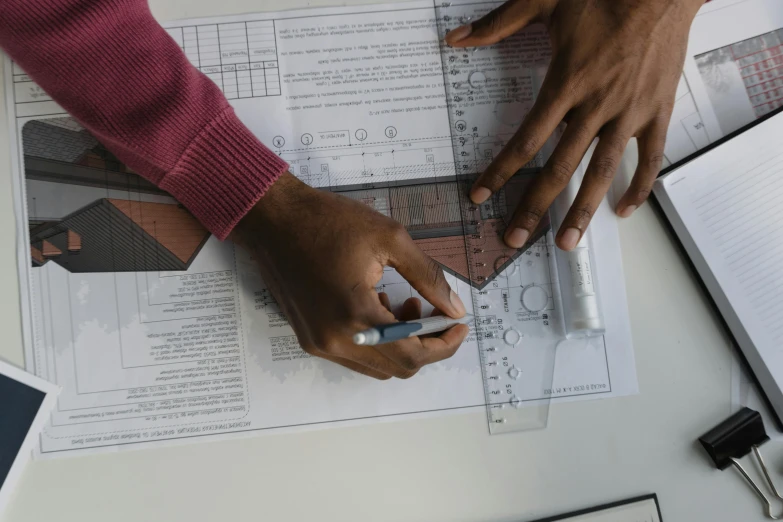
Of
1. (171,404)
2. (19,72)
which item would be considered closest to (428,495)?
(171,404)

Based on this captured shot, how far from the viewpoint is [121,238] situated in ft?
2.48

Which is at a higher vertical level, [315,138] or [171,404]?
[315,138]

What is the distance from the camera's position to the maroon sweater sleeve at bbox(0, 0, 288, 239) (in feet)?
2.12

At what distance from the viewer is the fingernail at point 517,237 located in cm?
76

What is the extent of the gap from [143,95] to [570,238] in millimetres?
569

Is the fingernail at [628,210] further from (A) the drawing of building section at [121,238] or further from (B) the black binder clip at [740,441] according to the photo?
(A) the drawing of building section at [121,238]

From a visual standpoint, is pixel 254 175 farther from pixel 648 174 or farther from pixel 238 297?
pixel 648 174

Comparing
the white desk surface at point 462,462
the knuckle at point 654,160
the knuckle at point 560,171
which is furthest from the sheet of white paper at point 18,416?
Result: the knuckle at point 654,160

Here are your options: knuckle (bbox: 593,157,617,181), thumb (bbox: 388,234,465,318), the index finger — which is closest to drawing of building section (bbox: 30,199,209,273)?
thumb (bbox: 388,234,465,318)

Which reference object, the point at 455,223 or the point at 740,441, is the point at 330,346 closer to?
the point at 455,223

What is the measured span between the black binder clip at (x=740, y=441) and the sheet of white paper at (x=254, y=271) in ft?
0.41

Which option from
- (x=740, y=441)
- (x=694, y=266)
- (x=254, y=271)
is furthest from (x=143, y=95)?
(x=740, y=441)

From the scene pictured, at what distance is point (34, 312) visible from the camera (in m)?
0.74

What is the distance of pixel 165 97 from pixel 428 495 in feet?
1.97
